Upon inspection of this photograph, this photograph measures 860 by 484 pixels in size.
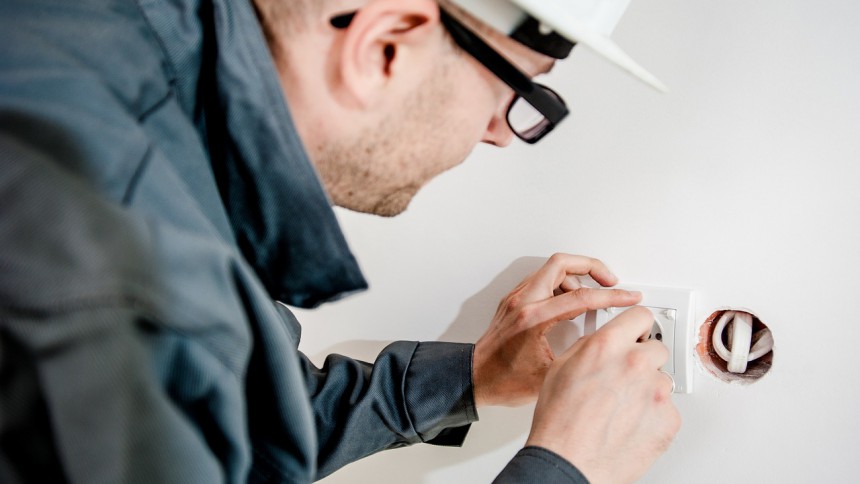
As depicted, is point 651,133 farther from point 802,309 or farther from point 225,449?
point 225,449

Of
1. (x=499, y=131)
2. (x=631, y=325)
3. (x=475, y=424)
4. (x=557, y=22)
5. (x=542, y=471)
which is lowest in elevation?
(x=475, y=424)

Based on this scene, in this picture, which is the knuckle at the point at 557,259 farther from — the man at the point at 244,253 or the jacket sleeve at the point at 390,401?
the jacket sleeve at the point at 390,401

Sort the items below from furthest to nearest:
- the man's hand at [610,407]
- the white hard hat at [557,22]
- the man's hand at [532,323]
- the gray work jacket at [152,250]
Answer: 1. the man's hand at [532,323]
2. the man's hand at [610,407]
3. the white hard hat at [557,22]
4. the gray work jacket at [152,250]

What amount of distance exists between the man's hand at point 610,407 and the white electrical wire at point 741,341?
104 millimetres

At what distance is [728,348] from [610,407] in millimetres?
207

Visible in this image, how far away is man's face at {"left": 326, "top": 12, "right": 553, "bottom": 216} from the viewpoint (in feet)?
1.96

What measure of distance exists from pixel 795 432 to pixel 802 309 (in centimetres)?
15

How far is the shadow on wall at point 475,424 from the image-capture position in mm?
874

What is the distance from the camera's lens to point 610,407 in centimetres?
67

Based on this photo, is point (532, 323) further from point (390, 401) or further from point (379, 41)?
point (379, 41)

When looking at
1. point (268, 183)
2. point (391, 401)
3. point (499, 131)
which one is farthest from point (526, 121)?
point (391, 401)

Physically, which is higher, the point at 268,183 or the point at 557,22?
the point at 557,22

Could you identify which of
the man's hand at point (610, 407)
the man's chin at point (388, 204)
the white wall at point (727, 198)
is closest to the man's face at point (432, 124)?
the man's chin at point (388, 204)

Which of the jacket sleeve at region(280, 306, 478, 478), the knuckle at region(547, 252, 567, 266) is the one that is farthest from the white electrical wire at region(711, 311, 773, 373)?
the jacket sleeve at region(280, 306, 478, 478)
